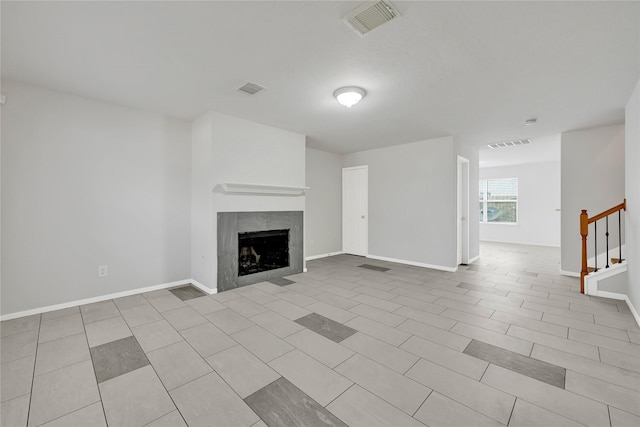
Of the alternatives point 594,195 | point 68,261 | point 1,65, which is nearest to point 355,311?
point 68,261

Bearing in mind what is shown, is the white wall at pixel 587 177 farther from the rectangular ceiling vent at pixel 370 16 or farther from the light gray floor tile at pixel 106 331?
the light gray floor tile at pixel 106 331

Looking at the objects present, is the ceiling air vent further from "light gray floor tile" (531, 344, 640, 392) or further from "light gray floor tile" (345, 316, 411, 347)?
"light gray floor tile" (531, 344, 640, 392)

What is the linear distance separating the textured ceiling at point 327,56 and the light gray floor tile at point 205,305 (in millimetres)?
2566

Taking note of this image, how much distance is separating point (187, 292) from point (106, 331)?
1.17 meters

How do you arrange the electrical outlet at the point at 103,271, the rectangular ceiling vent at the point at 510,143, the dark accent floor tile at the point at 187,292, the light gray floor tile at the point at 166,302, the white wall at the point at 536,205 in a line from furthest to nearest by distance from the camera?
the white wall at the point at 536,205 < the rectangular ceiling vent at the point at 510,143 < the dark accent floor tile at the point at 187,292 < the electrical outlet at the point at 103,271 < the light gray floor tile at the point at 166,302

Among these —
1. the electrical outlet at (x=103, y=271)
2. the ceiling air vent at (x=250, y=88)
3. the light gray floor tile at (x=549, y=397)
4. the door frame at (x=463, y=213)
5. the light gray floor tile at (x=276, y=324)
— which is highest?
the ceiling air vent at (x=250, y=88)

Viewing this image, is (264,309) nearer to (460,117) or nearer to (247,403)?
(247,403)

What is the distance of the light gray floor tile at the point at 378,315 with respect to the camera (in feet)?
9.18

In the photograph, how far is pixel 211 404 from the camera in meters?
1.62

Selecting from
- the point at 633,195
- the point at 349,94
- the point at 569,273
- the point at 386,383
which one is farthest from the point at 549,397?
the point at 569,273

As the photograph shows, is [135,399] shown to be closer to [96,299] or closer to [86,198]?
[96,299]

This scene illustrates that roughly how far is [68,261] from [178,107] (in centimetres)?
233

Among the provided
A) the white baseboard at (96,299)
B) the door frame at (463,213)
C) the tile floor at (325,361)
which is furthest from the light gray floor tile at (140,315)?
the door frame at (463,213)

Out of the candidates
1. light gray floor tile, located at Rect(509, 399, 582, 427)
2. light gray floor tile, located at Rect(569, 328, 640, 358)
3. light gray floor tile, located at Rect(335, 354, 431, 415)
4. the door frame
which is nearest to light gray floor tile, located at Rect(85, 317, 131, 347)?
light gray floor tile, located at Rect(335, 354, 431, 415)
